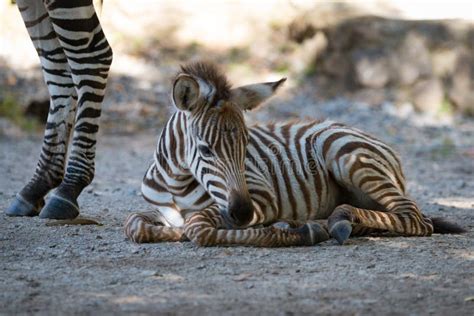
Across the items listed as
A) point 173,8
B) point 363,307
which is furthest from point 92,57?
point 173,8

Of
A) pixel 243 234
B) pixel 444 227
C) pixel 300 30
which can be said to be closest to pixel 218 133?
pixel 243 234

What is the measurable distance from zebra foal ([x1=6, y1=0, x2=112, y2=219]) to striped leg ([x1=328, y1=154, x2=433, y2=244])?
234 centimetres

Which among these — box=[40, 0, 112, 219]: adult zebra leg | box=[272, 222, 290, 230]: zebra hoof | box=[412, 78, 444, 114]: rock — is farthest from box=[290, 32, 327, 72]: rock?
box=[272, 222, 290, 230]: zebra hoof

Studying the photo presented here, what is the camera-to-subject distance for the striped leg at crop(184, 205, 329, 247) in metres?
6.53

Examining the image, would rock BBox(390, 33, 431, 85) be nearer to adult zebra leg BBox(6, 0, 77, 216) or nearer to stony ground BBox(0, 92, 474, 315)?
stony ground BBox(0, 92, 474, 315)

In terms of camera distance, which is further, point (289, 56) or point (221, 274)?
point (289, 56)

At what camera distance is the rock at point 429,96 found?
16094mm

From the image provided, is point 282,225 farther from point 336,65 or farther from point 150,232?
point 336,65

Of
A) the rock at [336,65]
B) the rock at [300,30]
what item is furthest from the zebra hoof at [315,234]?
the rock at [300,30]

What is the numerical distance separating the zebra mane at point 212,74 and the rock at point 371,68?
394 inches

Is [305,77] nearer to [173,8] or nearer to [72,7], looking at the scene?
[173,8]

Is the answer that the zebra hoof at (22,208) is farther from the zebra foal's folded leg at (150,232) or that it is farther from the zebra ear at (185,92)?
the zebra ear at (185,92)

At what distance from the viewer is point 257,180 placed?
7203 millimetres

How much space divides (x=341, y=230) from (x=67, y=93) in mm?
3170
